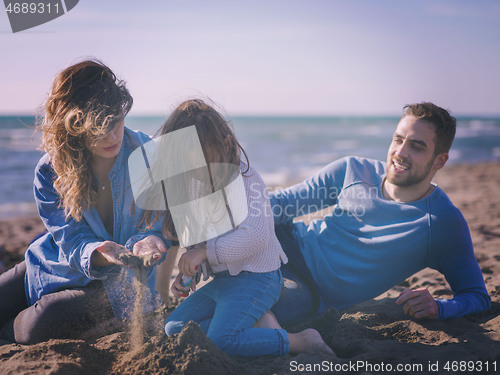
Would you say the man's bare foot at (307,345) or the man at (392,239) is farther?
the man at (392,239)

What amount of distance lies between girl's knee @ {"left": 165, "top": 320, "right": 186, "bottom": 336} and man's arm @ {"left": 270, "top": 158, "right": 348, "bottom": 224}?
100cm

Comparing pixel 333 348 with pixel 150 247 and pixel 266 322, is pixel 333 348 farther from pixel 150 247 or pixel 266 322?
pixel 150 247

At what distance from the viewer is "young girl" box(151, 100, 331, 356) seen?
7.14 feet

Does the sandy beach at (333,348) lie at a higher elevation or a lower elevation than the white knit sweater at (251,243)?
lower

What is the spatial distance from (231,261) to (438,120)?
5.15 ft

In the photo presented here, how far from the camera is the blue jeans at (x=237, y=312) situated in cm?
218

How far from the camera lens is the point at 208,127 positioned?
2203 millimetres

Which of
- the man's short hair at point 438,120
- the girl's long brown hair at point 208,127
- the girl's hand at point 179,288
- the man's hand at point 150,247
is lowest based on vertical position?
the girl's hand at point 179,288

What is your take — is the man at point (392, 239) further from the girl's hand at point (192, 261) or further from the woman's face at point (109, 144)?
the woman's face at point (109, 144)

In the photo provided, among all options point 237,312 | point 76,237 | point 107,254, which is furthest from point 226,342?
point 76,237

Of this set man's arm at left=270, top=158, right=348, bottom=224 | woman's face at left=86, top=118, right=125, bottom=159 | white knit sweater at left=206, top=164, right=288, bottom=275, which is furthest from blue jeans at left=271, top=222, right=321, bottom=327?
woman's face at left=86, top=118, right=125, bottom=159

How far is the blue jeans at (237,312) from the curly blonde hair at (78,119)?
2.81ft

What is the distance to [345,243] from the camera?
2742mm

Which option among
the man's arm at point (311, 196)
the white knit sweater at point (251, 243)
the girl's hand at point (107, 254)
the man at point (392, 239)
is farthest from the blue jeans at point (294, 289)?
A: the girl's hand at point (107, 254)
